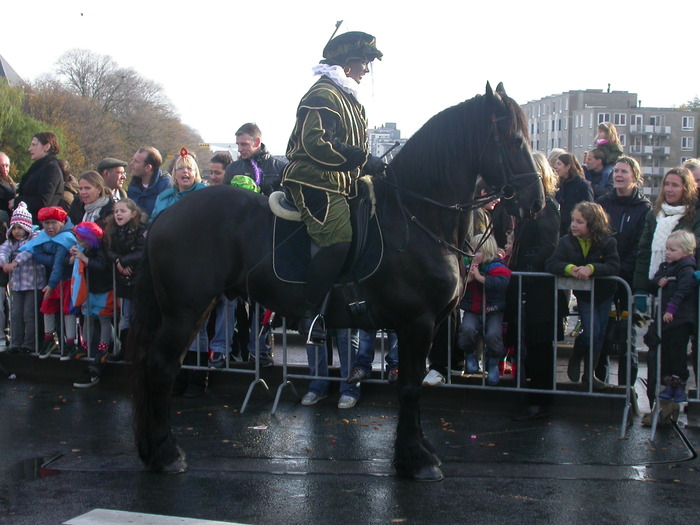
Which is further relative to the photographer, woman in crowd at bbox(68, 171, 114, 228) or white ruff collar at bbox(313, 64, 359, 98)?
woman in crowd at bbox(68, 171, 114, 228)

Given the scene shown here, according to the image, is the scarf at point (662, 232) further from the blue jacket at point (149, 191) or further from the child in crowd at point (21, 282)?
the child in crowd at point (21, 282)

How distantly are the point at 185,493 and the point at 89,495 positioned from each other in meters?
0.60

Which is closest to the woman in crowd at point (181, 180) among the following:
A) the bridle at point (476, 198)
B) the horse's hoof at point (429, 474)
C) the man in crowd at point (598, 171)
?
the bridle at point (476, 198)

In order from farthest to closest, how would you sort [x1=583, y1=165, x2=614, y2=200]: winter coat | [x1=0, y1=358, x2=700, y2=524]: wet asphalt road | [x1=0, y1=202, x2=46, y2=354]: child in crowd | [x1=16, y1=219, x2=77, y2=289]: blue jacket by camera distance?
[x1=583, y1=165, x2=614, y2=200]: winter coat < [x1=0, y1=202, x2=46, y2=354]: child in crowd < [x1=16, y1=219, x2=77, y2=289]: blue jacket < [x1=0, y1=358, x2=700, y2=524]: wet asphalt road

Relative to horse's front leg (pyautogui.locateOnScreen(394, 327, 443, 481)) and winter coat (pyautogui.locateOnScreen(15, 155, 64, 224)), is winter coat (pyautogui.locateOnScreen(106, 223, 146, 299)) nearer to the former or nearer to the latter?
winter coat (pyautogui.locateOnScreen(15, 155, 64, 224))

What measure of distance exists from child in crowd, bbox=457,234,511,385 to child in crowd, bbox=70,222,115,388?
141 inches

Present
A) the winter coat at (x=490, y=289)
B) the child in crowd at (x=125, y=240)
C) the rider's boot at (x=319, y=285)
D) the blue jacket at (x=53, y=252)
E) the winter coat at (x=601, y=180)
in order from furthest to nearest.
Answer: the winter coat at (x=601, y=180) < the blue jacket at (x=53, y=252) < the child in crowd at (x=125, y=240) < the winter coat at (x=490, y=289) < the rider's boot at (x=319, y=285)

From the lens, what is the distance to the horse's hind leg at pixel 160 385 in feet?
18.8

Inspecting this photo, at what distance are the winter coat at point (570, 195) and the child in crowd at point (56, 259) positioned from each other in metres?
5.13

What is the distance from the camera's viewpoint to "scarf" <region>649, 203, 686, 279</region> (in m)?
7.20

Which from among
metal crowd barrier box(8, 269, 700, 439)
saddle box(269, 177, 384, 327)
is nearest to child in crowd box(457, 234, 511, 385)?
metal crowd barrier box(8, 269, 700, 439)

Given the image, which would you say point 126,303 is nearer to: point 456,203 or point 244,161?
point 244,161

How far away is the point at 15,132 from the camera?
58.5m

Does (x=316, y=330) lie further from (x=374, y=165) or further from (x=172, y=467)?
(x=172, y=467)
